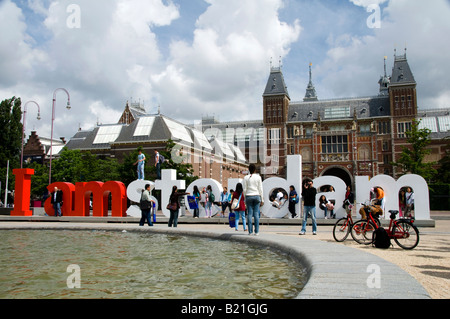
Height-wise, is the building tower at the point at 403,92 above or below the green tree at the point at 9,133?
above

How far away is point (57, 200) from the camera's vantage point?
18094 millimetres

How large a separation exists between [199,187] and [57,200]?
673 centimetres

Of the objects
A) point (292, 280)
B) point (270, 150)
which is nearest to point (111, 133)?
point (270, 150)

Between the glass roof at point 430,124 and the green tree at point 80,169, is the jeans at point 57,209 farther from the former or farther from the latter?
the glass roof at point 430,124

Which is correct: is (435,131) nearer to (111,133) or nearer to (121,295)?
(111,133)

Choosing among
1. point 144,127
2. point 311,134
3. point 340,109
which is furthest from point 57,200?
point 340,109

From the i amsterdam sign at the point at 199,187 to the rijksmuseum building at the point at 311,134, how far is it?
25.1m

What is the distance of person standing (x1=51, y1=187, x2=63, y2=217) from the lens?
1814cm

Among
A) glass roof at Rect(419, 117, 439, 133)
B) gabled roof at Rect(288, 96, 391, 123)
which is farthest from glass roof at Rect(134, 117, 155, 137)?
glass roof at Rect(419, 117, 439, 133)

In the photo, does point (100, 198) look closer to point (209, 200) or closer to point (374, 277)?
point (209, 200)

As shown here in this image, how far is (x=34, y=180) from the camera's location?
137ft

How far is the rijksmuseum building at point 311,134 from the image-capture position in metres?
48.1

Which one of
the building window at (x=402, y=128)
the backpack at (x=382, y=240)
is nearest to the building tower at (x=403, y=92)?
the building window at (x=402, y=128)

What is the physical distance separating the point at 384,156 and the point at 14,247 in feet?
187
